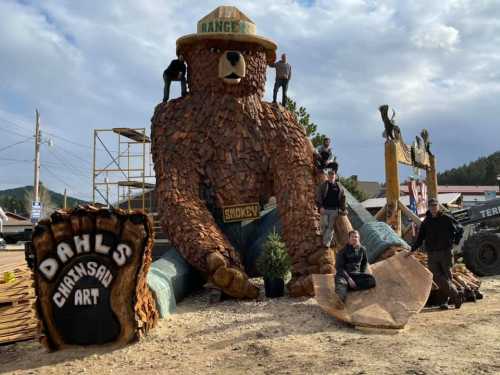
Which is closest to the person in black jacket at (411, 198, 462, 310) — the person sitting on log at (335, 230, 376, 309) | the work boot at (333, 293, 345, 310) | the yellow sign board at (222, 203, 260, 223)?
the person sitting on log at (335, 230, 376, 309)

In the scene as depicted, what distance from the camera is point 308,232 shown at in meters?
6.05

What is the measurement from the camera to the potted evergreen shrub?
18.8ft

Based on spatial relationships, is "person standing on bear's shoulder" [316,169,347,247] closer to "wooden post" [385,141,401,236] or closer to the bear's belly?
the bear's belly

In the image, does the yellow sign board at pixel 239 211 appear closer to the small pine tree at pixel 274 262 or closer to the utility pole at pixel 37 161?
the small pine tree at pixel 274 262

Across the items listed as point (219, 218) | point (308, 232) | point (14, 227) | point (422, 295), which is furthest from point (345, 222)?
point (14, 227)

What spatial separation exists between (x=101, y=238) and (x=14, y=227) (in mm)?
37509

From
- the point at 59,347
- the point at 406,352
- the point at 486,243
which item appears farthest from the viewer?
the point at 486,243

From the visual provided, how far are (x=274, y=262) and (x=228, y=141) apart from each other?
172 cm

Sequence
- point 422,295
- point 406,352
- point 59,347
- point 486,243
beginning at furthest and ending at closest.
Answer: point 486,243 < point 422,295 < point 59,347 < point 406,352

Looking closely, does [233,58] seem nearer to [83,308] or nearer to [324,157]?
[324,157]

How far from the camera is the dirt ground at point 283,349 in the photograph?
3.56m

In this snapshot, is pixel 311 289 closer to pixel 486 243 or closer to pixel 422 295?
pixel 422 295

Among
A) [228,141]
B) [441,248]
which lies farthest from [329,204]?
Result: [228,141]

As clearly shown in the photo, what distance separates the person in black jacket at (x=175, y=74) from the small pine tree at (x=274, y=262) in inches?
Result: 103
